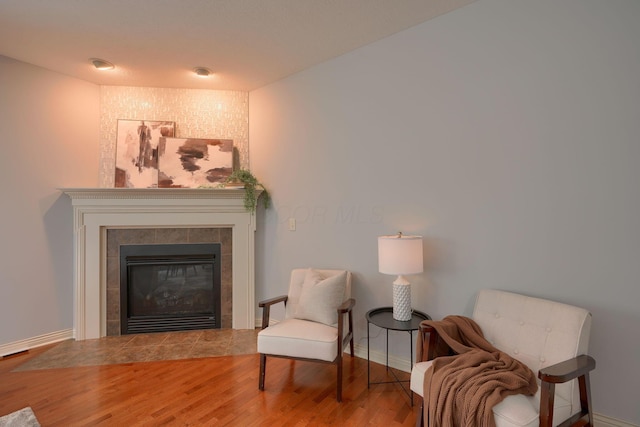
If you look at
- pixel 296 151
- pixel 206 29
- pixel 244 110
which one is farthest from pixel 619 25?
pixel 244 110

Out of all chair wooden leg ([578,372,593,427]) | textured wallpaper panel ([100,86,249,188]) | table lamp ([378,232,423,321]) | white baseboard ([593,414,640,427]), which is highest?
textured wallpaper panel ([100,86,249,188])

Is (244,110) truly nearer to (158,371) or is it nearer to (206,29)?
(206,29)

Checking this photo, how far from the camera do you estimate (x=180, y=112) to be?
12.4ft

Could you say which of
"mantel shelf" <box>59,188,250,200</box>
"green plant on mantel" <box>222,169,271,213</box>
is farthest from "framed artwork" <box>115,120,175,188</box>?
"green plant on mantel" <box>222,169,271,213</box>

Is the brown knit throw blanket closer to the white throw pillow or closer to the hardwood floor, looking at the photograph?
the hardwood floor

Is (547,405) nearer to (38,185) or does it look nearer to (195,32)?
(195,32)

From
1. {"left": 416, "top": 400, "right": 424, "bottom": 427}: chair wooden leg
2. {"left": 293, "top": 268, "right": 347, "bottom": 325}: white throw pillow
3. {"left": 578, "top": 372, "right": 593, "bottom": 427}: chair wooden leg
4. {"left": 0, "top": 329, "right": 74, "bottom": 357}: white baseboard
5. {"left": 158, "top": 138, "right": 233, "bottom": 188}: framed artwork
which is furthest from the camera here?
{"left": 158, "top": 138, "right": 233, "bottom": 188}: framed artwork

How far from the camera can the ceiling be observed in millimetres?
2338

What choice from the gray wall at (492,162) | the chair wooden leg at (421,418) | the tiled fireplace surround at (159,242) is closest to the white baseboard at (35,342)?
the tiled fireplace surround at (159,242)

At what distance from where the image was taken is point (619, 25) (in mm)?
1847

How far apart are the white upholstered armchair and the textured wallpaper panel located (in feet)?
5.75

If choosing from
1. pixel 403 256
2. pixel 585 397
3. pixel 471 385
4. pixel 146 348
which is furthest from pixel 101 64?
pixel 585 397

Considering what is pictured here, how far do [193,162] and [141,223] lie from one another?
33.5 inches

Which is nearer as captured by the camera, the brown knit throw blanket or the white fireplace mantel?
the brown knit throw blanket
